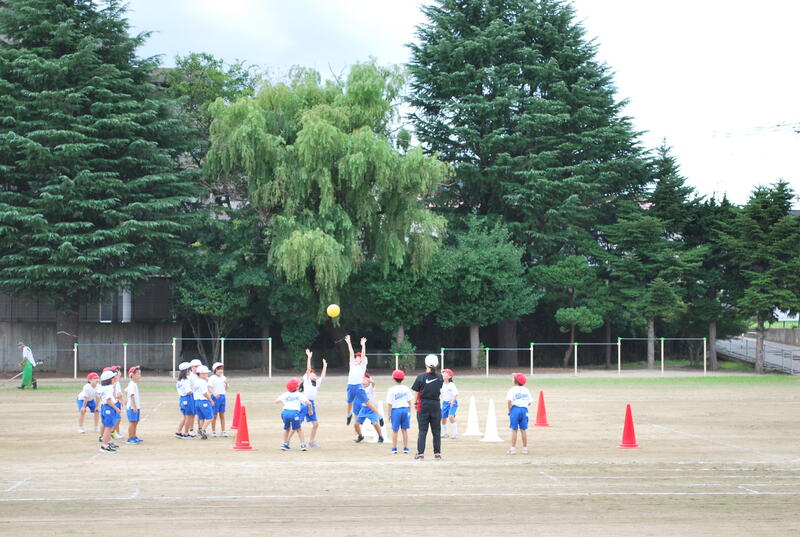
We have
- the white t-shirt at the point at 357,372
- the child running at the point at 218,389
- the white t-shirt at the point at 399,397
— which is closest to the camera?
the white t-shirt at the point at 399,397

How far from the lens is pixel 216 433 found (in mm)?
21469

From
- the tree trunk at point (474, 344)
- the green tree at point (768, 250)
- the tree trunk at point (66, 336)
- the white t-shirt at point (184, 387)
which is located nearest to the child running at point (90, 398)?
the white t-shirt at point (184, 387)

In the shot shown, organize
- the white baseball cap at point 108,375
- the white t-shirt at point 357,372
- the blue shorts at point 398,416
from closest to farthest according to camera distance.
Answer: the blue shorts at point 398,416, the white baseball cap at point 108,375, the white t-shirt at point 357,372

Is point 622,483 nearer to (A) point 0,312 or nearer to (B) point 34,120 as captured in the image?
(B) point 34,120

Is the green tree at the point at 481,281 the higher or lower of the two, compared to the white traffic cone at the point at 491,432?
higher

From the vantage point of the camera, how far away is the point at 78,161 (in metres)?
43.1

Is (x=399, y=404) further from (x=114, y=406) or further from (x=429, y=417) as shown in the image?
(x=114, y=406)

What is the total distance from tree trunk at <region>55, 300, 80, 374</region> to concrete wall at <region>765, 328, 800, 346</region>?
5554 cm

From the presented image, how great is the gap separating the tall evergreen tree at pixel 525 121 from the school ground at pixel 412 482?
27791 mm

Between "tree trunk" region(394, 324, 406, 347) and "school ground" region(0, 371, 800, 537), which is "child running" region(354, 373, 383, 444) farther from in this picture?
"tree trunk" region(394, 324, 406, 347)

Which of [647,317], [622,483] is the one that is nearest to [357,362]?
[622,483]

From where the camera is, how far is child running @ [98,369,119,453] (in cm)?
1800

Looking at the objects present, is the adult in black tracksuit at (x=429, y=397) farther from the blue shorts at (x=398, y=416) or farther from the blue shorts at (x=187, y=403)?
the blue shorts at (x=187, y=403)

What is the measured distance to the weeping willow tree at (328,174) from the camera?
43.1 meters
